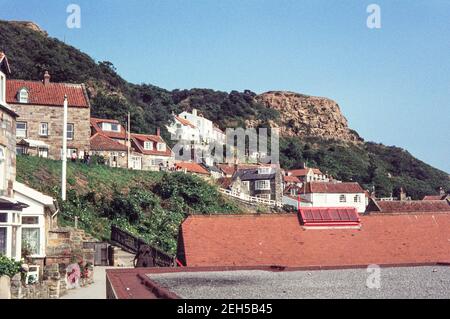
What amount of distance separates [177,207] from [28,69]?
38.8 meters

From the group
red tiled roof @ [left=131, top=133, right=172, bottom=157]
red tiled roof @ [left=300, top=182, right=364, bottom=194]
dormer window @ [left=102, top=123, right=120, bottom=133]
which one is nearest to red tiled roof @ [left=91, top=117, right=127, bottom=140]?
dormer window @ [left=102, top=123, right=120, bottom=133]

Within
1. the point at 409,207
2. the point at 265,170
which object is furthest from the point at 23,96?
the point at 265,170

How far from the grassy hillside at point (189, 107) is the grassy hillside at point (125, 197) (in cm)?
2590

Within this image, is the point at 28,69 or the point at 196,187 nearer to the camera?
the point at 196,187

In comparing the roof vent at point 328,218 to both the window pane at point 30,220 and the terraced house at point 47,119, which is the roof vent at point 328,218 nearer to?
the window pane at point 30,220

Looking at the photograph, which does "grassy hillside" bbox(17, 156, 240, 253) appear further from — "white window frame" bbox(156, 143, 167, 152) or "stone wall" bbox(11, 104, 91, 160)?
"white window frame" bbox(156, 143, 167, 152)

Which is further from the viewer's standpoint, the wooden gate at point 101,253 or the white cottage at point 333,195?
the white cottage at point 333,195

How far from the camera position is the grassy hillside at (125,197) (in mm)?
38750

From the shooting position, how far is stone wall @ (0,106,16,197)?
22984mm

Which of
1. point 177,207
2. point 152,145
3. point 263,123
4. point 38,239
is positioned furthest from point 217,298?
point 263,123

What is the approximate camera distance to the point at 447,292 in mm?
12320

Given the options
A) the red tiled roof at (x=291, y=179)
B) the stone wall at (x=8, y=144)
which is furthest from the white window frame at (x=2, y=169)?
the red tiled roof at (x=291, y=179)
